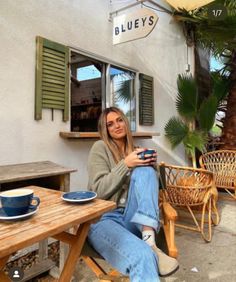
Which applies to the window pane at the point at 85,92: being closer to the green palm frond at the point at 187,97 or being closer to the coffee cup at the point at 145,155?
the coffee cup at the point at 145,155

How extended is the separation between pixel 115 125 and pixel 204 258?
1372 mm

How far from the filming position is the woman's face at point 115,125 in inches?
64.6

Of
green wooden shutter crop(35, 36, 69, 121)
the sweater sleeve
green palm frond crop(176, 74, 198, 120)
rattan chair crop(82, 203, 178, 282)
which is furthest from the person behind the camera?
green palm frond crop(176, 74, 198, 120)

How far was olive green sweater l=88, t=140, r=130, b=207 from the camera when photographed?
1.34 meters

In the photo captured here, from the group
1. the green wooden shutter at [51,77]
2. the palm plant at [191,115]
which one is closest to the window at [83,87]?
the green wooden shutter at [51,77]

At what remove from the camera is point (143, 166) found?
138 centimetres

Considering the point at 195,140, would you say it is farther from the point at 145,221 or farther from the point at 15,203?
the point at 15,203

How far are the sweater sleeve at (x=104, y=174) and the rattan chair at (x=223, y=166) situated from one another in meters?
2.28

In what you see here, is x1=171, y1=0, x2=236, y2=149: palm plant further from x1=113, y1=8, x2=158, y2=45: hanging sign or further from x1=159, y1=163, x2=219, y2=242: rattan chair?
x1=159, y1=163, x2=219, y2=242: rattan chair

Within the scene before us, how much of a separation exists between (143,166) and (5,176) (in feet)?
2.68

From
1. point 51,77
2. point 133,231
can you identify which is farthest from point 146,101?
point 133,231

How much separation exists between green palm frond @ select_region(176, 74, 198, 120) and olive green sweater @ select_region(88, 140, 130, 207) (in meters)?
3.00

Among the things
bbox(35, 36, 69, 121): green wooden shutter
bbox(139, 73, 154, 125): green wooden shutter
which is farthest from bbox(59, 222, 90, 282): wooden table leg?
bbox(139, 73, 154, 125): green wooden shutter

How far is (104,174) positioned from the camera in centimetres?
142
